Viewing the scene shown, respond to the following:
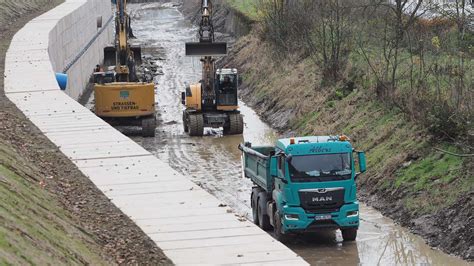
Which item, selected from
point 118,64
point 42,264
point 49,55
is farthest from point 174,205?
point 118,64

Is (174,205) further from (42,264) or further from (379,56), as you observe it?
(379,56)

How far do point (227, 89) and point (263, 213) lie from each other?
49.0 ft

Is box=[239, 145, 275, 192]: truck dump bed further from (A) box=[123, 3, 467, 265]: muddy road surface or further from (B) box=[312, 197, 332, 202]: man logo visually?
(B) box=[312, 197, 332, 202]: man logo

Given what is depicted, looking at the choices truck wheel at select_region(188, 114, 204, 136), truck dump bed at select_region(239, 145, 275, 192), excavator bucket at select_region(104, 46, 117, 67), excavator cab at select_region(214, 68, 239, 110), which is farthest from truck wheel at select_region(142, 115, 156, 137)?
truck dump bed at select_region(239, 145, 275, 192)

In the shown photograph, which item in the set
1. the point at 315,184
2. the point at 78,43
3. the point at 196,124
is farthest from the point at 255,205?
the point at 78,43

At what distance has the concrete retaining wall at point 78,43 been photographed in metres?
43.0

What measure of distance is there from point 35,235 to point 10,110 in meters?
13.9

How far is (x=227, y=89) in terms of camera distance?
37781 mm

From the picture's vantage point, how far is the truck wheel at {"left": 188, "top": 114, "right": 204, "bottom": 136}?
3788cm

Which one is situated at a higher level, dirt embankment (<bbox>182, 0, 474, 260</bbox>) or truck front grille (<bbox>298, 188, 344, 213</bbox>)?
truck front grille (<bbox>298, 188, 344, 213</bbox>)

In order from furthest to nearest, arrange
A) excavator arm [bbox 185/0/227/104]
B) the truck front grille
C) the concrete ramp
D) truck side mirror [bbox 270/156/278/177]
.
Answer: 1. excavator arm [bbox 185/0/227/104]
2. truck side mirror [bbox 270/156/278/177]
3. the truck front grille
4. the concrete ramp

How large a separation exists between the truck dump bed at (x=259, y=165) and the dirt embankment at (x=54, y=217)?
5.17 metres

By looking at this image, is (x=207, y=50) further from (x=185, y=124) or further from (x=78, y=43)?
(x=78, y=43)

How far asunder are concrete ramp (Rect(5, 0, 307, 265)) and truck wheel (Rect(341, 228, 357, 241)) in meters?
4.92
